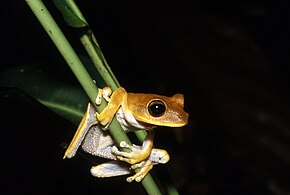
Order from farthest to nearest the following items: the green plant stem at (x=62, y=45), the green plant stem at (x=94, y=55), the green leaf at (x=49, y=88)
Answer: the green leaf at (x=49, y=88) < the green plant stem at (x=94, y=55) < the green plant stem at (x=62, y=45)

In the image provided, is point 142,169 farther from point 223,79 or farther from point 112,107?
point 223,79

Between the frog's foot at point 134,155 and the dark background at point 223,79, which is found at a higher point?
the frog's foot at point 134,155

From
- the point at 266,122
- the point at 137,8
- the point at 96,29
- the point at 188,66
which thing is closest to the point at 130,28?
the point at 137,8

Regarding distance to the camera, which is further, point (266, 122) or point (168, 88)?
point (266, 122)

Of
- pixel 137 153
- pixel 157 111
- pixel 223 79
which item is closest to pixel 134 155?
pixel 137 153

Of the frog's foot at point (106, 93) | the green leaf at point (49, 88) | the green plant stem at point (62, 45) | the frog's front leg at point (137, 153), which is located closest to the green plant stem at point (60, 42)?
the green plant stem at point (62, 45)

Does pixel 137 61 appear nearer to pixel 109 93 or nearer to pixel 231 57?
pixel 231 57

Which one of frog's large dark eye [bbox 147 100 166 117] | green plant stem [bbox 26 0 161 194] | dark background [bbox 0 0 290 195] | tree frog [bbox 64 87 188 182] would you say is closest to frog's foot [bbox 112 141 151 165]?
tree frog [bbox 64 87 188 182]

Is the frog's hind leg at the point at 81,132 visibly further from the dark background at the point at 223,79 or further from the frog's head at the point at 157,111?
the dark background at the point at 223,79
